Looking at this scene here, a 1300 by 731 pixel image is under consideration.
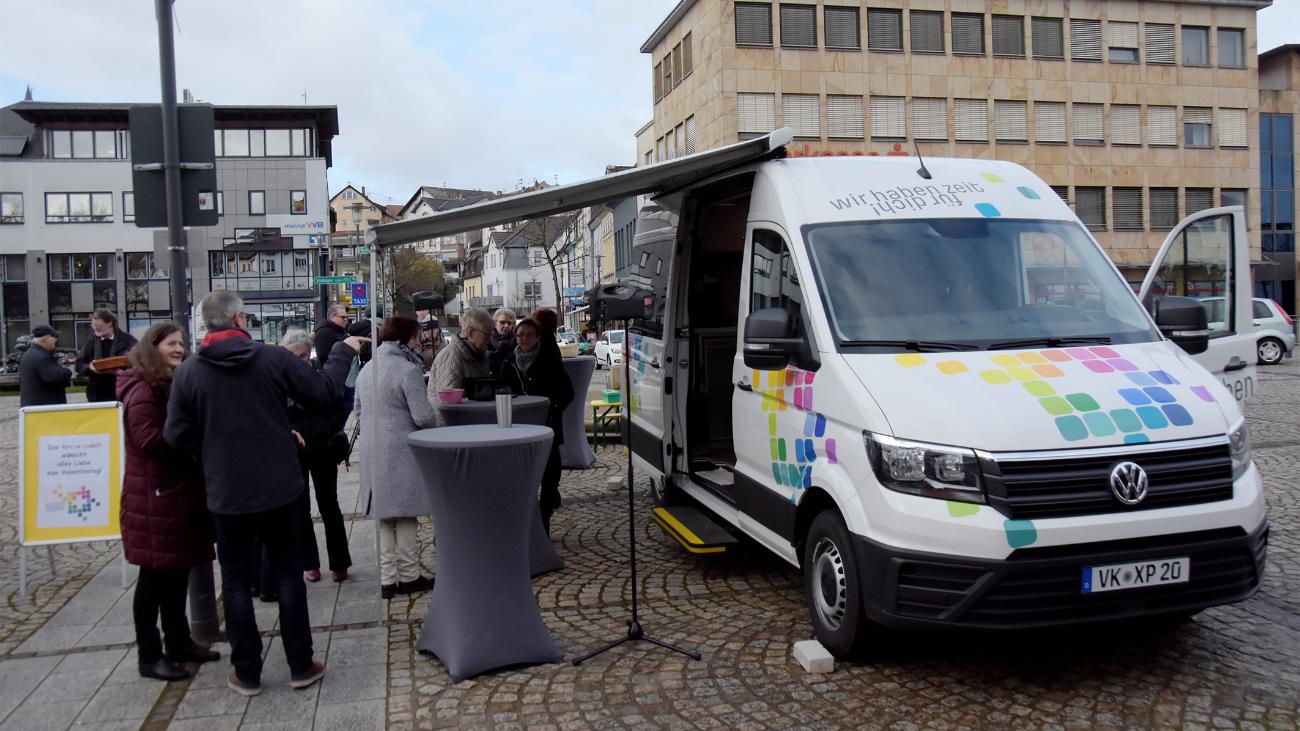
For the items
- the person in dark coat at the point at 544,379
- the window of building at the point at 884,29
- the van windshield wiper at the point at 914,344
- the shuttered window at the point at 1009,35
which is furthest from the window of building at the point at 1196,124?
the van windshield wiper at the point at 914,344

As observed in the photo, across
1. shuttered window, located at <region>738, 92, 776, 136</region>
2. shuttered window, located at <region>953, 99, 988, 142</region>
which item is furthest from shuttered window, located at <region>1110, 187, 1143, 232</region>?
shuttered window, located at <region>738, 92, 776, 136</region>

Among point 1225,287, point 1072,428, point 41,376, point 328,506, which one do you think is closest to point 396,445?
point 328,506

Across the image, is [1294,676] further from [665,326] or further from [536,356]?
[536,356]

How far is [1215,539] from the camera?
4.43 metres

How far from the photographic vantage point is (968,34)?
157ft

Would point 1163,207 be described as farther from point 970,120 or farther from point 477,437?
point 477,437

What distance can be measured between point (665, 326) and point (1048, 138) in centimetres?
4626

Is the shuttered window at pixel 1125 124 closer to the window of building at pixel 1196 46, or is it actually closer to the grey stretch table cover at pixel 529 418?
the window of building at pixel 1196 46

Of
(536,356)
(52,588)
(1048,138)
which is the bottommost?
(52,588)

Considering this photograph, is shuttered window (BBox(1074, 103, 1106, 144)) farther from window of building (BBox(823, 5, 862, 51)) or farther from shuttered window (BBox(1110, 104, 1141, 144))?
window of building (BBox(823, 5, 862, 51))

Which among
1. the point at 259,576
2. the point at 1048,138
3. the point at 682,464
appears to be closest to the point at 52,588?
the point at 259,576

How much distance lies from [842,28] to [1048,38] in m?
10.4

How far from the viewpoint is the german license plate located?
14.0 feet

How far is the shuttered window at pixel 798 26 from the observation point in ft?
150
